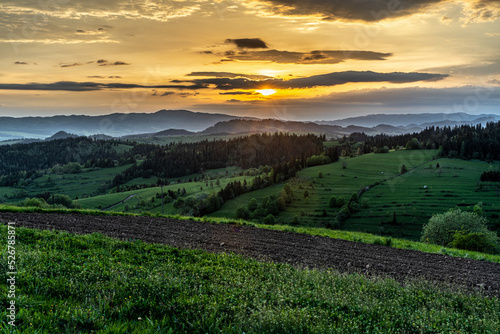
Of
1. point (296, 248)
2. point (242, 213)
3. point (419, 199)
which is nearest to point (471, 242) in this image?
point (296, 248)

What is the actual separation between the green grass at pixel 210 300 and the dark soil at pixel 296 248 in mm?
3644

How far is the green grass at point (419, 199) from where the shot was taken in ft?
427

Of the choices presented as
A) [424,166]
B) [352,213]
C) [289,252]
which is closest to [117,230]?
[289,252]

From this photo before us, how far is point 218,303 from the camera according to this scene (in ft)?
28.7

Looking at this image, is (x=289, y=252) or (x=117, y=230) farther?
(x=117, y=230)

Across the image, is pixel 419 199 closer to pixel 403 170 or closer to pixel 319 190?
pixel 403 170

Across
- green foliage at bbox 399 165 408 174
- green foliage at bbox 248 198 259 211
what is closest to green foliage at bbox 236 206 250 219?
green foliage at bbox 248 198 259 211

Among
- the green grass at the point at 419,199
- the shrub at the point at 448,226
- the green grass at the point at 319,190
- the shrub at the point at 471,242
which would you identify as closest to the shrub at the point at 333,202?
the green grass at the point at 319,190

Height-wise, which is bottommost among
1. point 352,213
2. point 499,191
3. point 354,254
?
point 352,213

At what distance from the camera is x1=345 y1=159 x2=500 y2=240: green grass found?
130 m

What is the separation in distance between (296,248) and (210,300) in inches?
502

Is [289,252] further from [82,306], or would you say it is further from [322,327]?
[82,306]

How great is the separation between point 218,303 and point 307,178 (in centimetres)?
18682

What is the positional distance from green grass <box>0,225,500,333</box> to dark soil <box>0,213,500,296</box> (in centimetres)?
364
